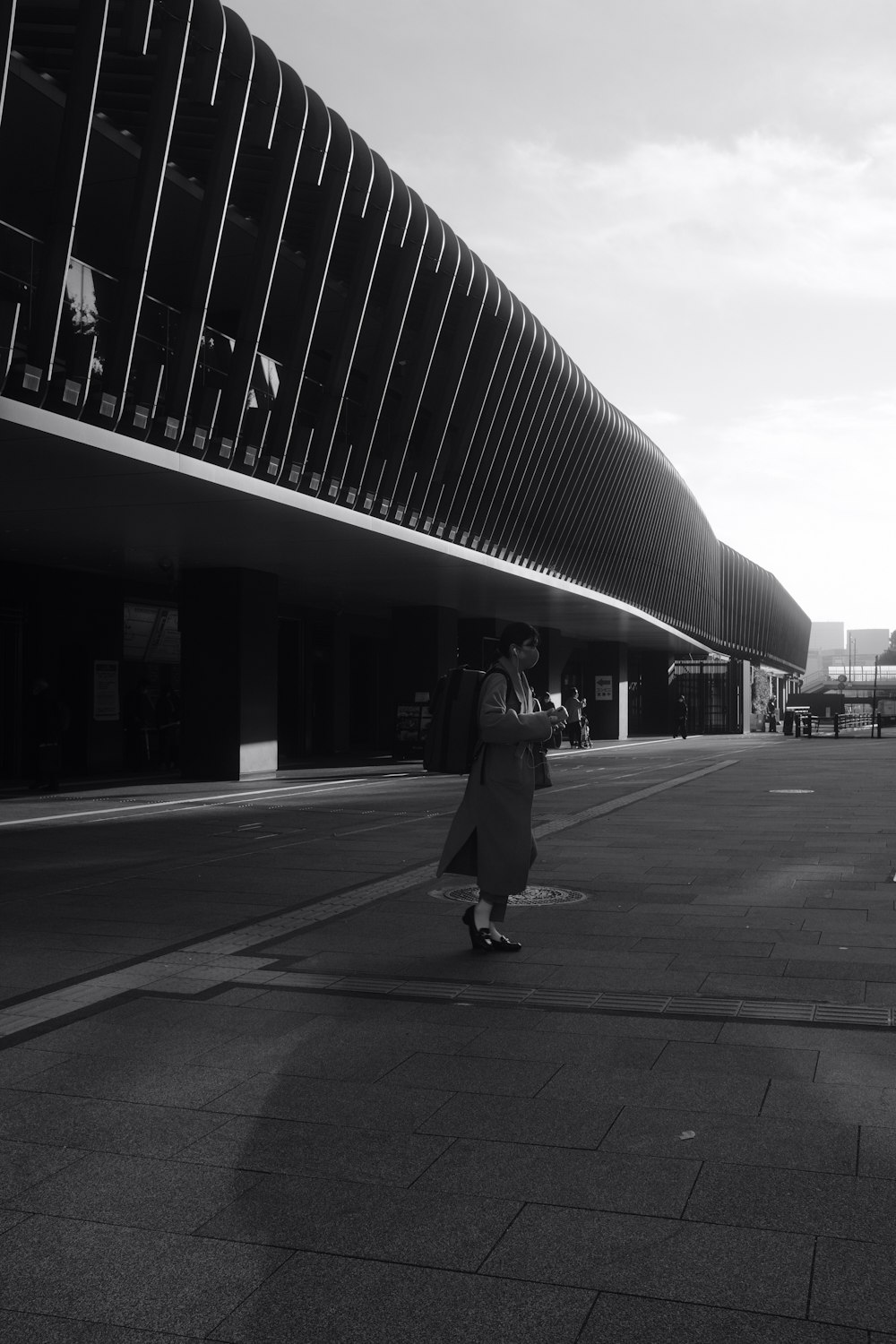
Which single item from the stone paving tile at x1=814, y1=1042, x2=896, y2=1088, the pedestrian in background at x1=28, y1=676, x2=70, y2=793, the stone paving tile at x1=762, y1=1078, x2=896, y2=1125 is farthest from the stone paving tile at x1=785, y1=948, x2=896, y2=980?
the pedestrian in background at x1=28, y1=676, x2=70, y2=793

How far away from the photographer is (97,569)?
25016mm

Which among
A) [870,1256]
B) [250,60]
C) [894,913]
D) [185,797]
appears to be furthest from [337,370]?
[870,1256]

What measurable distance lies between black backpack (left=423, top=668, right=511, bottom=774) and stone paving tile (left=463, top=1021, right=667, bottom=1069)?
1.89 metres

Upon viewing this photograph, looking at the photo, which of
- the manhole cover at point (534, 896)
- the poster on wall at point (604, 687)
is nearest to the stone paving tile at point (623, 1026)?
the manhole cover at point (534, 896)

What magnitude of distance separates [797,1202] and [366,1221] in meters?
1.20

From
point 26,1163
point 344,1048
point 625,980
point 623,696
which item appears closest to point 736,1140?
point 344,1048

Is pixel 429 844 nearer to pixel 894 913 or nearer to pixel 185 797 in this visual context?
pixel 894 913

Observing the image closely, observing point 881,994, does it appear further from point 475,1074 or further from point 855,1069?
point 475,1074

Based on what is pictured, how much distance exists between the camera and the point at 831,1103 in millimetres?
4508

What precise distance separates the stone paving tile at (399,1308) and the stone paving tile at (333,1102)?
41.8 inches

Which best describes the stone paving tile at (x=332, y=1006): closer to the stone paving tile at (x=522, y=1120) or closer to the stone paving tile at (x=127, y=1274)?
the stone paving tile at (x=522, y=1120)

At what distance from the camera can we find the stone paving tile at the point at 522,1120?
13.8ft

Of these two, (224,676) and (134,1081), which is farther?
(224,676)

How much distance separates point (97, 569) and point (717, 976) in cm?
2043
